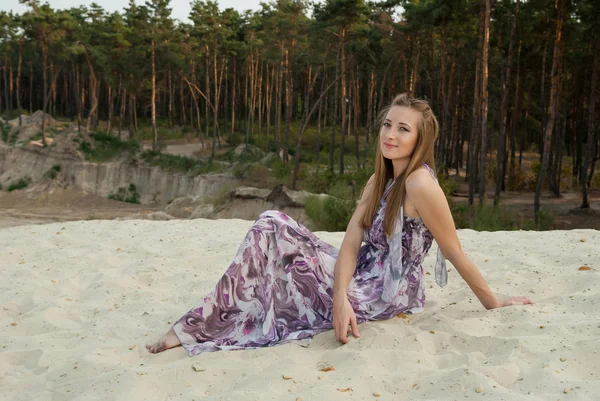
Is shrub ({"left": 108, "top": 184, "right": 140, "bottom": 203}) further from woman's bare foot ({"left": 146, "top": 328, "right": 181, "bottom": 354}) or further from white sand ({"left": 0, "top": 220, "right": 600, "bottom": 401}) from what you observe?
woman's bare foot ({"left": 146, "top": 328, "right": 181, "bottom": 354})

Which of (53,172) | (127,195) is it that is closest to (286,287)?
(127,195)

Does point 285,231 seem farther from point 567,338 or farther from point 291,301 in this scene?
point 567,338

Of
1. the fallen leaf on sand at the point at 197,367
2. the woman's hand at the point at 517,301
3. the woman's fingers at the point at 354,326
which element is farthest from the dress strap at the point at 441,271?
the fallen leaf on sand at the point at 197,367

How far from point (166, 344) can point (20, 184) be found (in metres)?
29.4

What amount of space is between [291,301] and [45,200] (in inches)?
1088

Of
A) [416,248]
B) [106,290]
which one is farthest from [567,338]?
[106,290]

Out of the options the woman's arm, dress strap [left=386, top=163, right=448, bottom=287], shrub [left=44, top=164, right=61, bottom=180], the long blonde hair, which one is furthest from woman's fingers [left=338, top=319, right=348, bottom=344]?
shrub [left=44, top=164, right=61, bottom=180]

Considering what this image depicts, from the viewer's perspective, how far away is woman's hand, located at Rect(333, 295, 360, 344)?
2.77 m

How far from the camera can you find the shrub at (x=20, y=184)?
2898 cm

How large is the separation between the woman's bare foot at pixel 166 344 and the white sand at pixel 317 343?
1.8 inches

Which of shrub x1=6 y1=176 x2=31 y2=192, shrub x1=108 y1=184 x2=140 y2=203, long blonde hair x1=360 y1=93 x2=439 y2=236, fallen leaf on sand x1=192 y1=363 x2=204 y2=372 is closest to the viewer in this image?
fallen leaf on sand x1=192 y1=363 x2=204 y2=372

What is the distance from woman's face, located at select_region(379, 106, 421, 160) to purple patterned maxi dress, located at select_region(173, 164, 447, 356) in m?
0.20

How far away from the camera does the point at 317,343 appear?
2.87m

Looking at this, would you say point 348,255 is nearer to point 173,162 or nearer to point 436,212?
point 436,212
